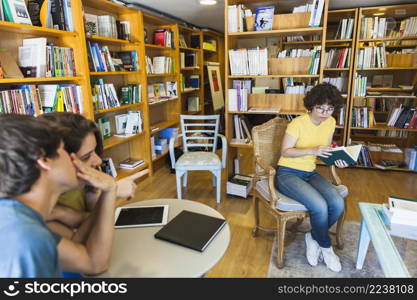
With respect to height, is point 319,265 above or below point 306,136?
below

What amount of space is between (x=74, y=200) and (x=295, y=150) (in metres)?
1.44

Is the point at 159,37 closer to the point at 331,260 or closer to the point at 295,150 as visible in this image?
the point at 295,150

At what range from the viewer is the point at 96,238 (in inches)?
36.2

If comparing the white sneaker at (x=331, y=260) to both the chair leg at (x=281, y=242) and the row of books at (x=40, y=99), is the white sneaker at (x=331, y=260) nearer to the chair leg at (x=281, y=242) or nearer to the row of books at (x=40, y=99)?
the chair leg at (x=281, y=242)

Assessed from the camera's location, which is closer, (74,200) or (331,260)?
(74,200)

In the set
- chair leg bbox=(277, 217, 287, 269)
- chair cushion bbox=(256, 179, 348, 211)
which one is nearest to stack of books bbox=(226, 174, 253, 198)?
chair cushion bbox=(256, 179, 348, 211)

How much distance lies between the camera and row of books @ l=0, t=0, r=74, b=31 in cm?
189

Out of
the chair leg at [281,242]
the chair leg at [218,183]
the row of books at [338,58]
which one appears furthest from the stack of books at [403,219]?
the row of books at [338,58]

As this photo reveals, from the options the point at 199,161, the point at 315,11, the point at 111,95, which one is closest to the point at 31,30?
the point at 111,95

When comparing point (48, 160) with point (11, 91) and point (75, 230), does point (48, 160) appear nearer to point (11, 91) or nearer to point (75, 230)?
point (75, 230)

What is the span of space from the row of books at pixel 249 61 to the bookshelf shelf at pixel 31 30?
1.41 meters

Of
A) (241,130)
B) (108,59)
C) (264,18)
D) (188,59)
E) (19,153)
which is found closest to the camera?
(19,153)

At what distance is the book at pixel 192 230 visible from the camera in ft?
3.50

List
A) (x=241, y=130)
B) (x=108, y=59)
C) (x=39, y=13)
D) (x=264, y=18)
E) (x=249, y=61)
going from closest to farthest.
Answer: (x=39, y=13) → (x=264, y=18) → (x=249, y=61) → (x=108, y=59) → (x=241, y=130)
